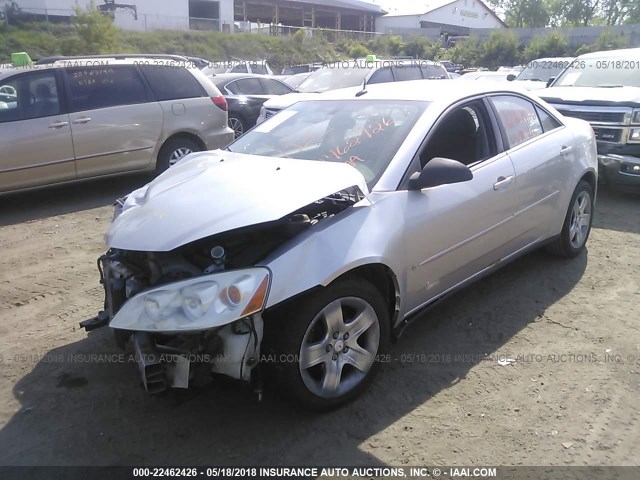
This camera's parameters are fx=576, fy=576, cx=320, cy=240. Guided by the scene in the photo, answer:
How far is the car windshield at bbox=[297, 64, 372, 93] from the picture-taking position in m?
10.6

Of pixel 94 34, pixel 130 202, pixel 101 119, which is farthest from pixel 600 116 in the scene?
pixel 94 34

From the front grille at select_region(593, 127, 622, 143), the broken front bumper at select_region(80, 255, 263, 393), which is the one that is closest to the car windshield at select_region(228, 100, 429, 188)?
the broken front bumper at select_region(80, 255, 263, 393)

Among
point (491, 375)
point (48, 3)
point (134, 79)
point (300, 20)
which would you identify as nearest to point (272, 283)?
point (491, 375)

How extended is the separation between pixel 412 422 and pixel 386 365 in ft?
1.81

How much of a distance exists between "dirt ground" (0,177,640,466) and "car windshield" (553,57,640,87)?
15.0ft

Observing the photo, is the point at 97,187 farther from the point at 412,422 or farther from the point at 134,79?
the point at 412,422

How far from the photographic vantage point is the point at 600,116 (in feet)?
23.7

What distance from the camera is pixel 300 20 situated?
61.1 m

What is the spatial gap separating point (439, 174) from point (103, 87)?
5636mm

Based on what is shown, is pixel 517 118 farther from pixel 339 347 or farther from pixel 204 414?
pixel 204 414

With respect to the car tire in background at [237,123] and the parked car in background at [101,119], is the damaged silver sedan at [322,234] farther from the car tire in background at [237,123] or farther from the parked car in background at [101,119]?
the car tire in background at [237,123]

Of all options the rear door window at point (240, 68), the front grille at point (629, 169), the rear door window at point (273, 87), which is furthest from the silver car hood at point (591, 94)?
the rear door window at point (240, 68)

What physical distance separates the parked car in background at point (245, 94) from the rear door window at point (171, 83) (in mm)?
2744

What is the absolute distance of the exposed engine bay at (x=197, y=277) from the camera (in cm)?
266
